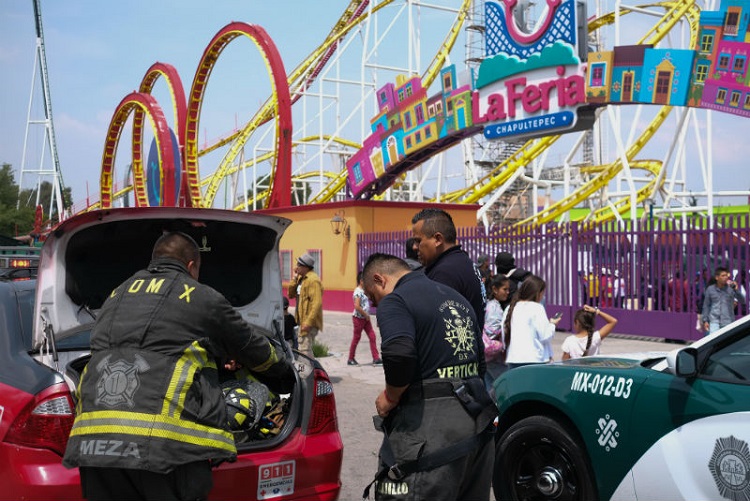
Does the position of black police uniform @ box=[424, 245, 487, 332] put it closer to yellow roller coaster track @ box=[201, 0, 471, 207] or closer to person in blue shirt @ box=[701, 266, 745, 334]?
person in blue shirt @ box=[701, 266, 745, 334]

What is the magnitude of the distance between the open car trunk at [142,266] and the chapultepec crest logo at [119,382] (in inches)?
30.4

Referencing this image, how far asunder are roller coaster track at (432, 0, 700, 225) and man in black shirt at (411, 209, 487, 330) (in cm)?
2033

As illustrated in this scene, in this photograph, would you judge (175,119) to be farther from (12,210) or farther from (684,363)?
(12,210)

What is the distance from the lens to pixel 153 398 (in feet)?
9.12

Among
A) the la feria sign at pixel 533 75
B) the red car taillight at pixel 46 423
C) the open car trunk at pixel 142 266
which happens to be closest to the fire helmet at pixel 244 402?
the open car trunk at pixel 142 266

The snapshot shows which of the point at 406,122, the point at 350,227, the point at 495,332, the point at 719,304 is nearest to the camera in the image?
the point at 495,332

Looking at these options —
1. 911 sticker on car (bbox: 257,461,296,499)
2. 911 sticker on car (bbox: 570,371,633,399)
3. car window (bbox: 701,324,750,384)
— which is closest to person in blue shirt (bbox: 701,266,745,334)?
911 sticker on car (bbox: 570,371,633,399)

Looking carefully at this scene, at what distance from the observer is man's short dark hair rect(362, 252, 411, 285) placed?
3.29 meters

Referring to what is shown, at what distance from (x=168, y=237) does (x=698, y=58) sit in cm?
1401

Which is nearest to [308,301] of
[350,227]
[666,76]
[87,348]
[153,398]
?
[87,348]

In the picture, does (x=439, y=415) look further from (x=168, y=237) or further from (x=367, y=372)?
(x=367, y=372)

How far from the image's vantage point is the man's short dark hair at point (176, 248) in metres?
3.11

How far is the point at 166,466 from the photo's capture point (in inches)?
107

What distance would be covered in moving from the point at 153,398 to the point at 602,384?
2299mm
